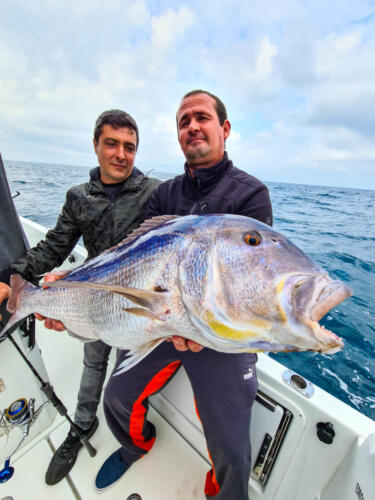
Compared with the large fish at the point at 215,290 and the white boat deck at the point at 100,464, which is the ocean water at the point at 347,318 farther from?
the large fish at the point at 215,290

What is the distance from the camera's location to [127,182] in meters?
2.11

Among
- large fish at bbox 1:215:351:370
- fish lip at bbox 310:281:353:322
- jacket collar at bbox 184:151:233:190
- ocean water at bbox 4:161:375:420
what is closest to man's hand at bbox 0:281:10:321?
large fish at bbox 1:215:351:370

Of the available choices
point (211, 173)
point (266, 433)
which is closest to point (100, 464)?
point (266, 433)

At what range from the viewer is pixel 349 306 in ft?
15.7

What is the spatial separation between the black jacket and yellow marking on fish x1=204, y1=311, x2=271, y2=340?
94cm

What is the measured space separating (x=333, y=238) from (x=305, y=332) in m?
11.0

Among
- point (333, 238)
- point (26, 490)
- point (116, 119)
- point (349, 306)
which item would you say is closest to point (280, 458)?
point (26, 490)

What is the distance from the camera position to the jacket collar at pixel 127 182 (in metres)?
2.10

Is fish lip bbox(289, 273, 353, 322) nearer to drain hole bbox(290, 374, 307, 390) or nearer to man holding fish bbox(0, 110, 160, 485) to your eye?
drain hole bbox(290, 374, 307, 390)

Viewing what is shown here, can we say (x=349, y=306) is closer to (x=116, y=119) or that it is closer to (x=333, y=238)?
(x=116, y=119)

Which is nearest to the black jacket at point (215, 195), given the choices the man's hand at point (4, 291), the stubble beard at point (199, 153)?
the stubble beard at point (199, 153)

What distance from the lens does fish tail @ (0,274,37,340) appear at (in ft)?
5.19

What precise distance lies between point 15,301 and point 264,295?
1.72 m

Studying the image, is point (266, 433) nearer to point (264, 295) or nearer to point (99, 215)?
point (264, 295)
